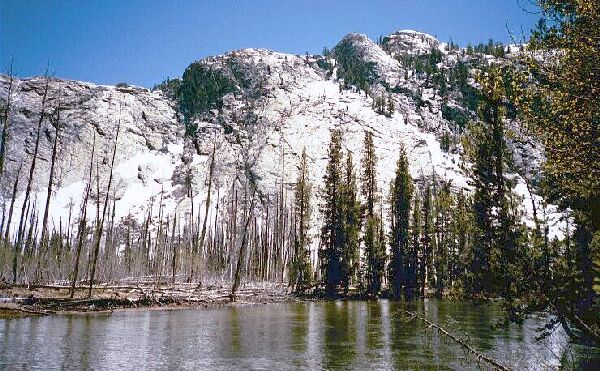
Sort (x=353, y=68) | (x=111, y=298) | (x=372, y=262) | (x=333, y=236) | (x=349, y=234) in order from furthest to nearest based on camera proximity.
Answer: (x=353, y=68) < (x=349, y=234) < (x=333, y=236) < (x=372, y=262) < (x=111, y=298)

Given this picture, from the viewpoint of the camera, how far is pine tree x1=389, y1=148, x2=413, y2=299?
53250 mm

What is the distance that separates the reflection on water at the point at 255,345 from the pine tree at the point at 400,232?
26.8 meters

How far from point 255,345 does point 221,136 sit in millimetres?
109859

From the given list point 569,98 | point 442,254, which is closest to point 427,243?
point 442,254

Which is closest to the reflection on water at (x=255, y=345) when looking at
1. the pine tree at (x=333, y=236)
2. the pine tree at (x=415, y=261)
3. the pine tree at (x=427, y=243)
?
the pine tree at (x=333, y=236)

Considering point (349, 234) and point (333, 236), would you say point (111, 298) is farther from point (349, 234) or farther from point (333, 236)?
point (349, 234)

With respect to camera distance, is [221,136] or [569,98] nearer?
[569,98]

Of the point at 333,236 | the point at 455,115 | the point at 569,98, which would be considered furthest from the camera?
the point at 455,115

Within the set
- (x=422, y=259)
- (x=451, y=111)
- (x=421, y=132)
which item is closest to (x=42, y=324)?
(x=422, y=259)

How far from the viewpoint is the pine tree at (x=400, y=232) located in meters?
53.2

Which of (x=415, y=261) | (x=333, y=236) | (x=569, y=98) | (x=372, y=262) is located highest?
(x=333, y=236)

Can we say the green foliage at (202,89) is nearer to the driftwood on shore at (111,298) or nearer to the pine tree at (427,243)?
the pine tree at (427,243)

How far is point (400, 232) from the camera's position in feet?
180

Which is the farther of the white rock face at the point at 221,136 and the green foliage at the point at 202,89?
the green foliage at the point at 202,89
